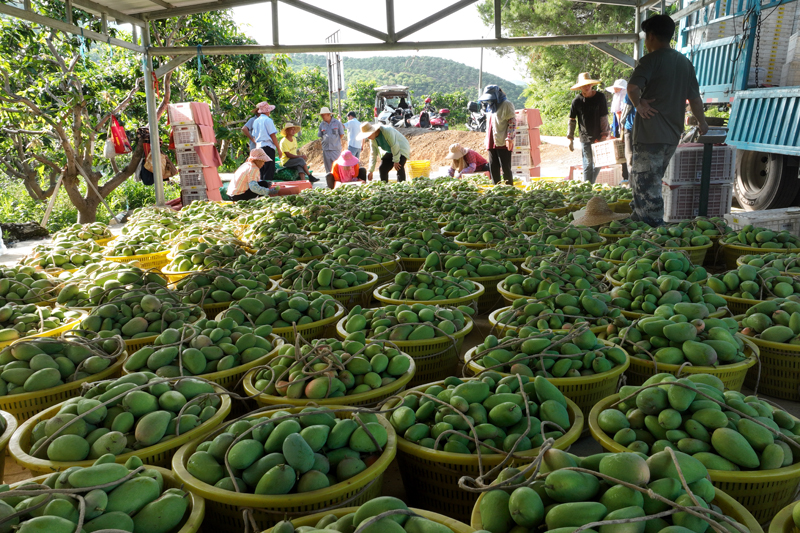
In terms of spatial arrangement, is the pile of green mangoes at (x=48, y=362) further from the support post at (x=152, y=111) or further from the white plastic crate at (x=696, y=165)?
the support post at (x=152, y=111)

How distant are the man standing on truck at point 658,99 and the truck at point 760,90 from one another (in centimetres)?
161

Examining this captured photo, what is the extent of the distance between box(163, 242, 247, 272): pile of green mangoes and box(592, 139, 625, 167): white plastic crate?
5.63 metres

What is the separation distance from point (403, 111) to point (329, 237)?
26.5 m

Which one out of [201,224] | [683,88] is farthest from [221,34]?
[683,88]

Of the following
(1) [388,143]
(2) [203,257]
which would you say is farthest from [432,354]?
(1) [388,143]

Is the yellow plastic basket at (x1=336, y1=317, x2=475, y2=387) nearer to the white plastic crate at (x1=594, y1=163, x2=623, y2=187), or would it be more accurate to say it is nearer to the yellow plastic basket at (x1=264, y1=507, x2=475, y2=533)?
the yellow plastic basket at (x1=264, y1=507, x2=475, y2=533)

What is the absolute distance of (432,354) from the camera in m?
2.44

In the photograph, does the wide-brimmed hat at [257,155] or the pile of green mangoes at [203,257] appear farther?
the wide-brimmed hat at [257,155]

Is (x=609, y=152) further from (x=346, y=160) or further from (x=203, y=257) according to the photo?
(x=203, y=257)

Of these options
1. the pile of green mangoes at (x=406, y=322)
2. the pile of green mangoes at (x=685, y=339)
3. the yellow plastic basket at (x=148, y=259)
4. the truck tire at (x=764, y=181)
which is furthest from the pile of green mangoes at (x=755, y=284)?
the truck tire at (x=764, y=181)

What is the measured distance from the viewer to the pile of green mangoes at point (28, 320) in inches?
103

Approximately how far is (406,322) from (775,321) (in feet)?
5.23

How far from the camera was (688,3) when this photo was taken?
8305 mm

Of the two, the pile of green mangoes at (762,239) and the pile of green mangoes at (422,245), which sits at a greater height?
the pile of green mangoes at (762,239)
